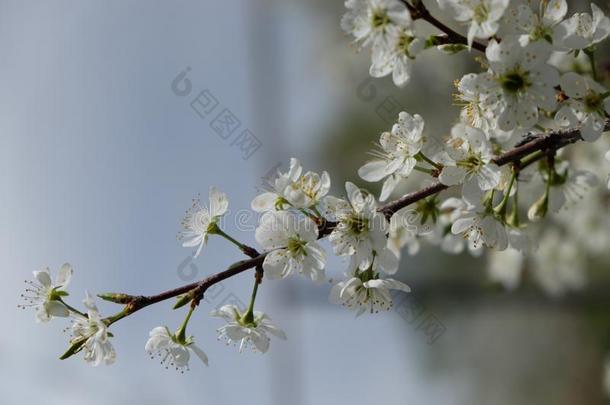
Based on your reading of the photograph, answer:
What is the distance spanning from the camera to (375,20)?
950 mm

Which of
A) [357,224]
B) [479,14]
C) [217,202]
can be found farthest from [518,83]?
[217,202]

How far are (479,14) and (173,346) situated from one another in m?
0.77

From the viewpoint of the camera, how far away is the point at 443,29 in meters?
0.94

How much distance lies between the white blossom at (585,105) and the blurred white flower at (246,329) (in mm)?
635

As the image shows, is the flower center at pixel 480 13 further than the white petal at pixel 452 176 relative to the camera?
No

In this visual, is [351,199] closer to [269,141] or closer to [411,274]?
[269,141]

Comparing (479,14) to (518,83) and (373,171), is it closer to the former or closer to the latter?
(518,83)

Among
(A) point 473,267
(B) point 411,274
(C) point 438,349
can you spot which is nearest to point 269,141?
(B) point 411,274

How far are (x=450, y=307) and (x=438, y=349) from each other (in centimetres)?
110

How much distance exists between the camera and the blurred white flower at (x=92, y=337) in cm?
100

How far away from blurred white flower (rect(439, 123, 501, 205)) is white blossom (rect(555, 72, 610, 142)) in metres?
0.14

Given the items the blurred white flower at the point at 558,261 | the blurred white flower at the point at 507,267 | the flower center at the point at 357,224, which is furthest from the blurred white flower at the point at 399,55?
the blurred white flower at the point at 558,261

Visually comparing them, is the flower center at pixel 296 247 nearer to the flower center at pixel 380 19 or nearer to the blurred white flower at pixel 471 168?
the blurred white flower at pixel 471 168

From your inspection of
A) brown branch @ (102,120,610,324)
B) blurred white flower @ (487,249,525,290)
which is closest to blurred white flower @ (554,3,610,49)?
brown branch @ (102,120,610,324)
